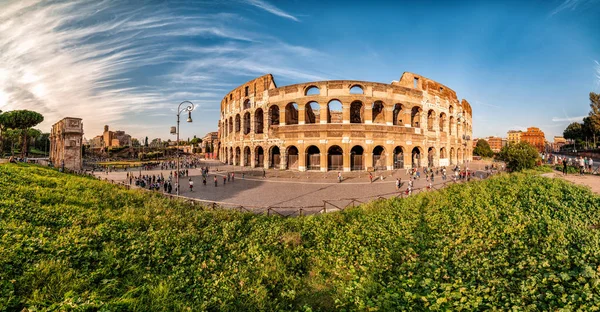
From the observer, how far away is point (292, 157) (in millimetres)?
26609

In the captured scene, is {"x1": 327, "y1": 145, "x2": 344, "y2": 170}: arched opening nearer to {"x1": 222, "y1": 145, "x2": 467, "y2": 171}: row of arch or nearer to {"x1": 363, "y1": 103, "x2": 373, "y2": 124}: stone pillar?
{"x1": 222, "y1": 145, "x2": 467, "y2": 171}: row of arch

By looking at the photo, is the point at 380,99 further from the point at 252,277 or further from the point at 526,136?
the point at 526,136

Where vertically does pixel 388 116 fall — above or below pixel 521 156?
above

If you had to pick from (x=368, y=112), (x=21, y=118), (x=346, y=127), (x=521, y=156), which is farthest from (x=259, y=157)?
(x=21, y=118)

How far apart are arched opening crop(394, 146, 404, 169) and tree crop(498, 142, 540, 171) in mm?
A: 10368

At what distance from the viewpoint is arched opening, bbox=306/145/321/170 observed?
25.4 meters

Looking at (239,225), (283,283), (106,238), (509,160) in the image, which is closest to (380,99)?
(509,160)

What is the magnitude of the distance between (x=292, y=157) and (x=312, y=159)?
250 centimetres

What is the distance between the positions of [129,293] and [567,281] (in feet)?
26.4

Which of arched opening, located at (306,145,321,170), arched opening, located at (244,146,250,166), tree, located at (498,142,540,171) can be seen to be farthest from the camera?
arched opening, located at (244,146,250,166)

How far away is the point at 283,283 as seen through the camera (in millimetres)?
5477

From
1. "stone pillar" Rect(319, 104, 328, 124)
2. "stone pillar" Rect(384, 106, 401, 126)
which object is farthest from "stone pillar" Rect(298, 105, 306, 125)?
"stone pillar" Rect(384, 106, 401, 126)

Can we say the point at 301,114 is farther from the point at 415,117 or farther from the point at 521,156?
the point at 521,156

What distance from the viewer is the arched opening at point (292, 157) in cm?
2636
